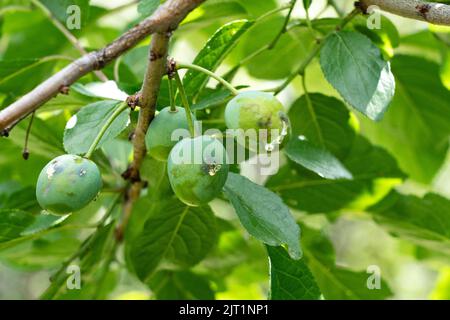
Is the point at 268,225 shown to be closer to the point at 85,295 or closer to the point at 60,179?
the point at 60,179

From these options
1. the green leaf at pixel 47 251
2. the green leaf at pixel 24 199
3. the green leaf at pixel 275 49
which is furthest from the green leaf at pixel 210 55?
the green leaf at pixel 47 251

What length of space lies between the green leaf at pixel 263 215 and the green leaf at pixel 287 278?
9 cm

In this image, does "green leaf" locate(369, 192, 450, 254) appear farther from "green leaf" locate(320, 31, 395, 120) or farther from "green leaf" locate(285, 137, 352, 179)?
"green leaf" locate(320, 31, 395, 120)

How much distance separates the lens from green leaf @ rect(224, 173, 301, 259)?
36.6 inches

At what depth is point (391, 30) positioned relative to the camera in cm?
128

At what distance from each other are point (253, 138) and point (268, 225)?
16 cm

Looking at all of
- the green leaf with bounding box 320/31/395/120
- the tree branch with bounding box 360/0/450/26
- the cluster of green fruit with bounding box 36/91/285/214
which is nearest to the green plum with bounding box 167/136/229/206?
the cluster of green fruit with bounding box 36/91/285/214

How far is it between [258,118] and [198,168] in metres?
0.10

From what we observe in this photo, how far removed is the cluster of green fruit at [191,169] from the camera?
800 millimetres

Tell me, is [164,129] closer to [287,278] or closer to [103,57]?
[103,57]

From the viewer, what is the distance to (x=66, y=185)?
2.73 feet

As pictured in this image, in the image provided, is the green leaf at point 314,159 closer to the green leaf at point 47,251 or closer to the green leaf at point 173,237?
the green leaf at point 173,237
